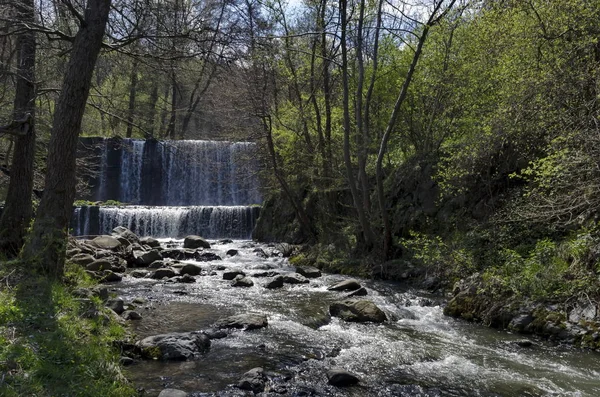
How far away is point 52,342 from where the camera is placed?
167 inches

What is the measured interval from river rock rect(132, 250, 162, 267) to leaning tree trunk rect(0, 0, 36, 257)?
18.5ft

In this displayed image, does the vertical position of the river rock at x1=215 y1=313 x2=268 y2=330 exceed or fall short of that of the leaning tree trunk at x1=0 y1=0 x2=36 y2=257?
it falls short

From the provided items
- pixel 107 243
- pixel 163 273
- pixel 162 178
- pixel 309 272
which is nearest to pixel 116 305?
pixel 163 273

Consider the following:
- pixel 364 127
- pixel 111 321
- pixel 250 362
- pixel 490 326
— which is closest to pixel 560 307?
pixel 490 326

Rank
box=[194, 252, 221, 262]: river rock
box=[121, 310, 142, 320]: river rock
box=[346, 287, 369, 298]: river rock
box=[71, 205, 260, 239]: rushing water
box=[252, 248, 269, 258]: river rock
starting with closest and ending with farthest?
box=[121, 310, 142, 320]: river rock
box=[346, 287, 369, 298]: river rock
box=[194, 252, 221, 262]: river rock
box=[252, 248, 269, 258]: river rock
box=[71, 205, 260, 239]: rushing water

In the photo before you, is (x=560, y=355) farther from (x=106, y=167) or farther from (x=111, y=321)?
(x=106, y=167)

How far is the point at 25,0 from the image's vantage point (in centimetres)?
707

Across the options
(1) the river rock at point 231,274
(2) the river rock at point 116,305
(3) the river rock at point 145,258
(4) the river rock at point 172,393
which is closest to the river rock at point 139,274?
(3) the river rock at point 145,258

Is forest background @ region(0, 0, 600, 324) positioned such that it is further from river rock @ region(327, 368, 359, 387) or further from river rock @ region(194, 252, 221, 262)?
river rock @ region(327, 368, 359, 387)

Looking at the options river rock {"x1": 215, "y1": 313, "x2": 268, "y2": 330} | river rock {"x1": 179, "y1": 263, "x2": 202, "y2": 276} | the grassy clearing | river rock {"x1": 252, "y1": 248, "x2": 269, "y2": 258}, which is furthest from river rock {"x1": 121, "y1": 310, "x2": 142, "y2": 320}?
river rock {"x1": 252, "y1": 248, "x2": 269, "y2": 258}

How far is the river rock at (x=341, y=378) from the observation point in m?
5.10

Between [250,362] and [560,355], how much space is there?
385cm

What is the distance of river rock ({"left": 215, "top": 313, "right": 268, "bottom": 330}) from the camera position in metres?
7.23

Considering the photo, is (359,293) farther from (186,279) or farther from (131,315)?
(131,315)
